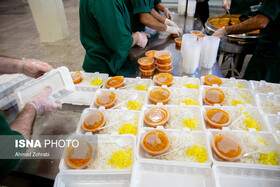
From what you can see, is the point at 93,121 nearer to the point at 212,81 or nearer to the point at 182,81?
the point at 182,81

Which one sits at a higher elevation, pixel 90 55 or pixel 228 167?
pixel 90 55

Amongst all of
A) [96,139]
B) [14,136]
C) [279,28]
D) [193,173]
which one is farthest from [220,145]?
[279,28]

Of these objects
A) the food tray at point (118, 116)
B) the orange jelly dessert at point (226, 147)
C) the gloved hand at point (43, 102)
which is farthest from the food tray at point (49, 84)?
the orange jelly dessert at point (226, 147)

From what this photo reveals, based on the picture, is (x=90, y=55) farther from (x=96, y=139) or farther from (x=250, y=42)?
(x=250, y=42)

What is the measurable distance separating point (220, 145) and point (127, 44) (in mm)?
1331

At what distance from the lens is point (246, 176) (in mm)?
1034

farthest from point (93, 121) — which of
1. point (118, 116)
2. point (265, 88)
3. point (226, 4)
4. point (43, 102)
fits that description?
point (226, 4)

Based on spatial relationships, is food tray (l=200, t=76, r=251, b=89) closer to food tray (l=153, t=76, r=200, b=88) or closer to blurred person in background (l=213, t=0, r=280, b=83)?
food tray (l=153, t=76, r=200, b=88)

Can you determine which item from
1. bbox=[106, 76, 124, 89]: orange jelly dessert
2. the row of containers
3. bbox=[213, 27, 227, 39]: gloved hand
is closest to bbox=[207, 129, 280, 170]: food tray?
the row of containers

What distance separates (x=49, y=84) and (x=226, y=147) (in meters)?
1.27

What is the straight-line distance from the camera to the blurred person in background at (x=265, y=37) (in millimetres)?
1766

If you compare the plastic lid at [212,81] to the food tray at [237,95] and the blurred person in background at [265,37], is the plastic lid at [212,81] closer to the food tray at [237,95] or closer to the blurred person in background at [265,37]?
the food tray at [237,95]

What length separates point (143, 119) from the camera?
1.28 m

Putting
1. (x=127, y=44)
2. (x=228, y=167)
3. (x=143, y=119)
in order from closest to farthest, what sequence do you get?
(x=228, y=167), (x=143, y=119), (x=127, y=44)
